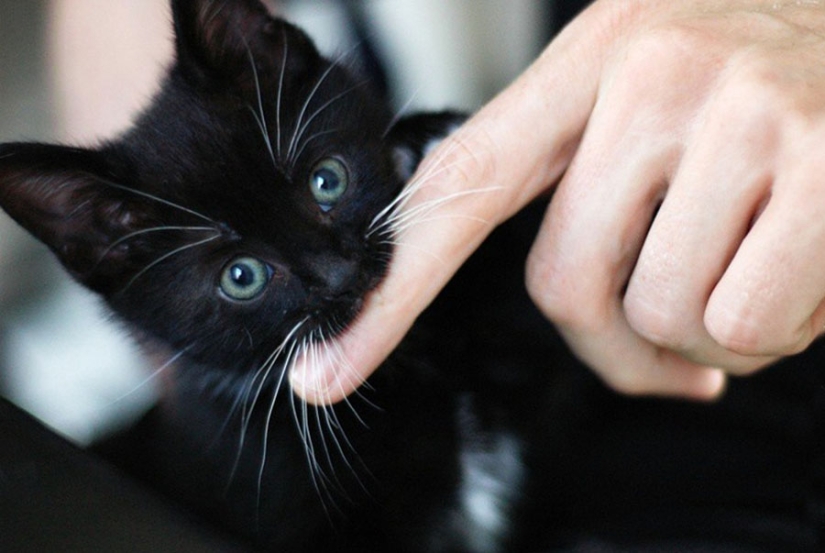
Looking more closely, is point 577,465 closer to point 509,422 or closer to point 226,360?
point 509,422

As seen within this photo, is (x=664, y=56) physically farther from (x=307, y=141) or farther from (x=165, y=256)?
(x=165, y=256)

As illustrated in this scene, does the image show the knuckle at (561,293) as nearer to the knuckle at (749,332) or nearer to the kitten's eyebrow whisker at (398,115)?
the knuckle at (749,332)

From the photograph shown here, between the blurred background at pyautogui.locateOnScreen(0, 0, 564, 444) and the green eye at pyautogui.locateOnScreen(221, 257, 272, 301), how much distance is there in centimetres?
16

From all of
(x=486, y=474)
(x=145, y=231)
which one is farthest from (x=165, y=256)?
(x=486, y=474)

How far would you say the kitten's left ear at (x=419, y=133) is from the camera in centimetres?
99

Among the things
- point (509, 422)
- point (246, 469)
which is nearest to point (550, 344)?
point (509, 422)

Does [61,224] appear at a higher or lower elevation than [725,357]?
higher

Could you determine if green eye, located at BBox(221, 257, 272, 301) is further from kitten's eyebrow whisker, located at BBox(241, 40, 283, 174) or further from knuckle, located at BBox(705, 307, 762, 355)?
knuckle, located at BBox(705, 307, 762, 355)

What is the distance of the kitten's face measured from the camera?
2.68ft

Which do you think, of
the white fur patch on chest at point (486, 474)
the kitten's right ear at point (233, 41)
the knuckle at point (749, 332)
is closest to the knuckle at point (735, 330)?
the knuckle at point (749, 332)

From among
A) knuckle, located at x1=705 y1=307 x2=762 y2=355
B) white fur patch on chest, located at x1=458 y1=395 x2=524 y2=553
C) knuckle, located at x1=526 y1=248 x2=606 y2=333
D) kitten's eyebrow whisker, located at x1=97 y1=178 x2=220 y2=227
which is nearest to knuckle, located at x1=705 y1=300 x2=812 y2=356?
knuckle, located at x1=705 y1=307 x2=762 y2=355

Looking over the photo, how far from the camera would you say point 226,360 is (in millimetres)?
889

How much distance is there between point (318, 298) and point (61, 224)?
27 cm

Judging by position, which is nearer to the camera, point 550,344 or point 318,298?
point 318,298
